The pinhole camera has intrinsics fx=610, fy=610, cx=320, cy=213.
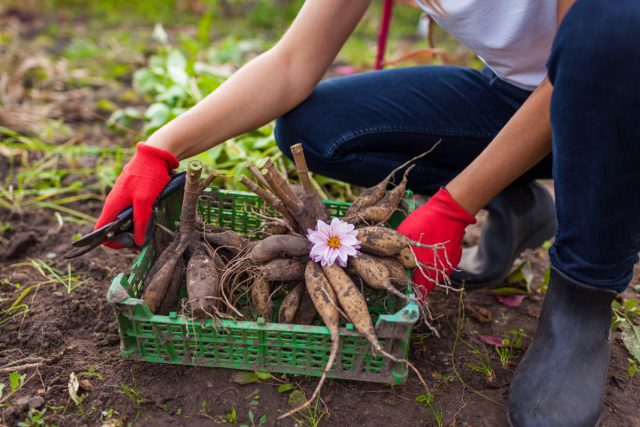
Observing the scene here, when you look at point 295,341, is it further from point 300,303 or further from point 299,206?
point 299,206

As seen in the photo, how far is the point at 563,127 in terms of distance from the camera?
1.24 metres

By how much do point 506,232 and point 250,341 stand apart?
35.9 inches

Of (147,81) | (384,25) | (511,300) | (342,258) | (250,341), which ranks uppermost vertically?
(384,25)

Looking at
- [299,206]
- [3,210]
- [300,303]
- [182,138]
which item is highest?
[182,138]

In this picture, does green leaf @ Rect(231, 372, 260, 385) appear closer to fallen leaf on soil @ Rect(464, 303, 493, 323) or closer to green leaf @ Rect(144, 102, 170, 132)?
fallen leaf on soil @ Rect(464, 303, 493, 323)

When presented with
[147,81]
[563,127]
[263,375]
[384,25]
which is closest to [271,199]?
[263,375]

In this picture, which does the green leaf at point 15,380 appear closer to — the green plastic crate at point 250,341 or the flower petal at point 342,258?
the green plastic crate at point 250,341

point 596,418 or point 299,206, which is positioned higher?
point 299,206

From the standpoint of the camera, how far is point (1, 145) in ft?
8.42

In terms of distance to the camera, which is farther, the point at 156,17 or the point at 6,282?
the point at 156,17

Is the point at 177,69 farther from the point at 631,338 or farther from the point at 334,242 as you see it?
the point at 631,338

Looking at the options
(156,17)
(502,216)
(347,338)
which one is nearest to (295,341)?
(347,338)

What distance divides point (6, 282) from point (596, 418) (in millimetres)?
1577

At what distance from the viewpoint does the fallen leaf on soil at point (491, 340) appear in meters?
1.63
